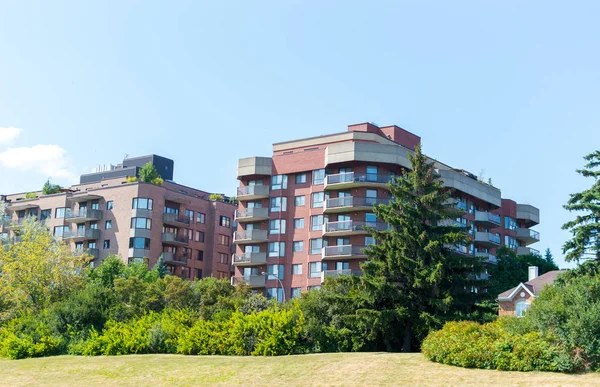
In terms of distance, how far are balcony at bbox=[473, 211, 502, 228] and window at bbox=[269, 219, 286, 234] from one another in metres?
23.9

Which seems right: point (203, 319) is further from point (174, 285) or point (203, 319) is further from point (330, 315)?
point (330, 315)

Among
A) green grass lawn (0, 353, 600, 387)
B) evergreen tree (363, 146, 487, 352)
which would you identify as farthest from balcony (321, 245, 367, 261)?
green grass lawn (0, 353, 600, 387)

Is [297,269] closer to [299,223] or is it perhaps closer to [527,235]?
[299,223]

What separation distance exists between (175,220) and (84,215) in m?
11.2

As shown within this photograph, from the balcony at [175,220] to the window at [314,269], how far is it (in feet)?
80.6

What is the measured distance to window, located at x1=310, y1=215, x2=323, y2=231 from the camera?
8275cm

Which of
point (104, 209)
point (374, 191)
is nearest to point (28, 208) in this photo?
point (104, 209)

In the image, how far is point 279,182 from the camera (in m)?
86.6

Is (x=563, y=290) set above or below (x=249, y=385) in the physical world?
above

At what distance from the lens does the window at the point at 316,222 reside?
82750mm

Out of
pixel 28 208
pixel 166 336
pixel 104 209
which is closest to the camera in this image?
pixel 166 336

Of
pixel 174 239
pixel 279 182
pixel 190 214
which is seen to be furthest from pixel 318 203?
pixel 190 214

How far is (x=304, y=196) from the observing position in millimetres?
84750

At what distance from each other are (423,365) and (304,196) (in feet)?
160
